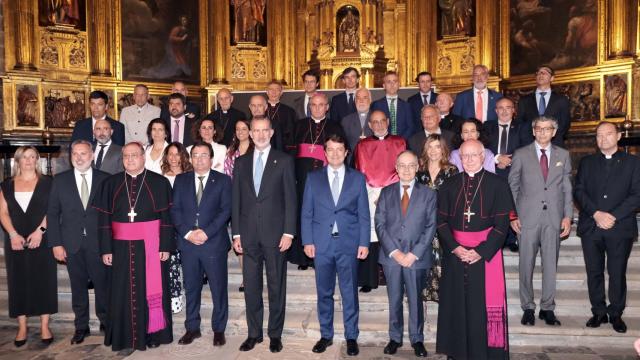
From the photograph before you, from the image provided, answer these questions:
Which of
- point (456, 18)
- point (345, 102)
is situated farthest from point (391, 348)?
point (456, 18)

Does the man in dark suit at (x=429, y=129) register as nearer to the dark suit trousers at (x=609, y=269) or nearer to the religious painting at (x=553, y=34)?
the dark suit trousers at (x=609, y=269)

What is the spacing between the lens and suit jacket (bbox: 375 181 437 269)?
15.6ft

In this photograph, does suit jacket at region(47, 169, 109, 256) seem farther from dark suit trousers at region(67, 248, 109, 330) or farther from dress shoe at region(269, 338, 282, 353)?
dress shoe at region(269, 338, 282, 353)

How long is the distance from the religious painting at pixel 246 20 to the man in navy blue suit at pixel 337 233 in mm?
9146

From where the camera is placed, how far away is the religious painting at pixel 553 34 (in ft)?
35.6

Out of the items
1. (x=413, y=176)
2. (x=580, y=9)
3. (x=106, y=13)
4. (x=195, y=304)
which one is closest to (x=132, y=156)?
(x=195, y=304)

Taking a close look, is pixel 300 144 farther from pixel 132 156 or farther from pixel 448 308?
pixel 448 308

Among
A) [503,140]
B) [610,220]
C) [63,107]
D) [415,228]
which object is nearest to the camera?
[415,228]

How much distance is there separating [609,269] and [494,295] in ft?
4.65

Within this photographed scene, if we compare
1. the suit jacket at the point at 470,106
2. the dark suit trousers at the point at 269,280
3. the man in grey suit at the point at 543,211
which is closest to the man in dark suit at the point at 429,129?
the man in grey suit at the point at 543,211

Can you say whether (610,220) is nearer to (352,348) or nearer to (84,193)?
(352,348)

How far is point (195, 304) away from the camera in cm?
517

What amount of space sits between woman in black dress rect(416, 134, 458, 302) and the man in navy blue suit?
0.63m

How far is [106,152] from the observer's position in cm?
602
